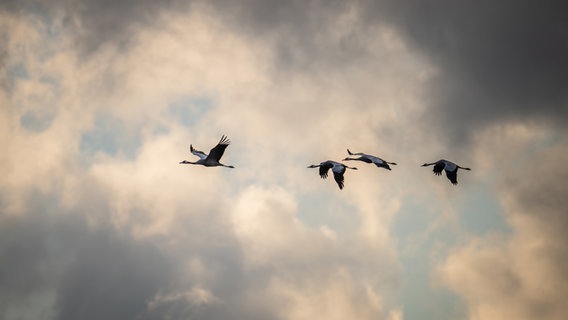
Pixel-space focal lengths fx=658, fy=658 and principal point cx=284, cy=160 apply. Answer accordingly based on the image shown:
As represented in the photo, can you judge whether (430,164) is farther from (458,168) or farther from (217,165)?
(217,165)

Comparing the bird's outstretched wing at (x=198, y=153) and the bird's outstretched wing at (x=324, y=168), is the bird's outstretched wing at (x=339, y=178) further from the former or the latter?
the bird's outstretched wing at (x=198, y=153)

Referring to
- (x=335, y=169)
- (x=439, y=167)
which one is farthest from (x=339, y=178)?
(x=439, y=167)

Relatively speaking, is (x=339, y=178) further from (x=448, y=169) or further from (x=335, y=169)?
(x=448, y=169)

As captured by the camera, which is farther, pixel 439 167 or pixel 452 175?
pixel 439 167

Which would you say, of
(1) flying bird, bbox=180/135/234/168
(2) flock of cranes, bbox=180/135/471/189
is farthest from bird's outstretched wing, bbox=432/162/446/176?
(1) flying bird, bbox=180/135/234/168

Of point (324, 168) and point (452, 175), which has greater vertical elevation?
point (324, 168)

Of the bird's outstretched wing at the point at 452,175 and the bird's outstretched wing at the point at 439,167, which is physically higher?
the bird's outstretched wing at the point at 439,167

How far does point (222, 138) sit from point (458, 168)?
24058 mm

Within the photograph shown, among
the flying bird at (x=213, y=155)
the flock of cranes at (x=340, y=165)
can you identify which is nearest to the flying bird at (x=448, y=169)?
the flock of cranes at (x=340, y=165)

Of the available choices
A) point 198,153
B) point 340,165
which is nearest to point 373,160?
point 340,165

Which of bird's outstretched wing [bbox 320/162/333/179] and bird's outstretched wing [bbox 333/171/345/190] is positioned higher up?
bird's outstretched wing [bbox 320/162/333/179]

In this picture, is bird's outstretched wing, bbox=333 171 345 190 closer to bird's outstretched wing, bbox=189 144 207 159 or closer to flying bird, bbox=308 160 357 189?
flying bird, bbox=308 160 357 189

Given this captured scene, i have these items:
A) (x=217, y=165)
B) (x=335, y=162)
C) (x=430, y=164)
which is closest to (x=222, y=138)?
(x=217, y=165)

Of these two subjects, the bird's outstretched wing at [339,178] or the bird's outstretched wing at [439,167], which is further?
the bird's outstretched wing at [339,178]
